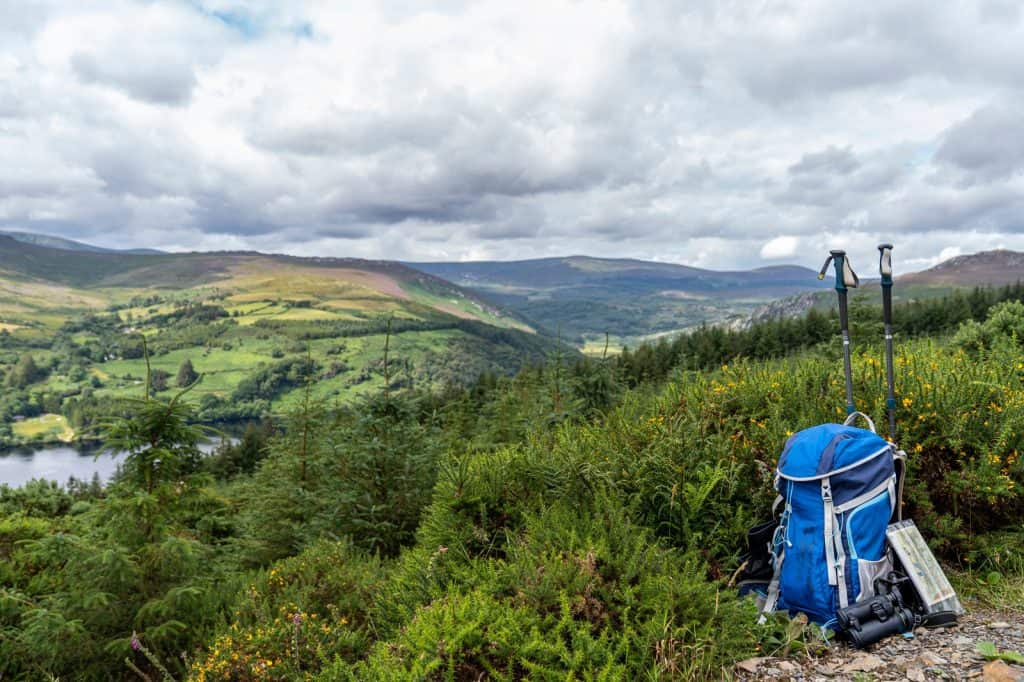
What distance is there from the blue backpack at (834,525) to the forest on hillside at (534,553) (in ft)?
0.90

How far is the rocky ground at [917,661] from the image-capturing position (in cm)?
321

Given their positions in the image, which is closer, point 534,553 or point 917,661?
point 917,661

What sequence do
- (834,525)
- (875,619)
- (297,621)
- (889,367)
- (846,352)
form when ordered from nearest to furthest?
(875,619) → (834,525) → (297,621) → (889,367) → (846,352)

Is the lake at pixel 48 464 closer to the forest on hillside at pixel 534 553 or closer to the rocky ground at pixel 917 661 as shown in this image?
the forest on hillside at pixel 534 553

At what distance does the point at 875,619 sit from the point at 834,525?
2.08 ft

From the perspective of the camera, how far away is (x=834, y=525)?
12.7 ft

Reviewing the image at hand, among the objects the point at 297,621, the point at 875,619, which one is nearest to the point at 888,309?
the point at 875,619

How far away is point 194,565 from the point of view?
5750mm

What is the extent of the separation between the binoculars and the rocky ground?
0.07 m

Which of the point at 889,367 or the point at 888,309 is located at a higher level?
the point at 888,309

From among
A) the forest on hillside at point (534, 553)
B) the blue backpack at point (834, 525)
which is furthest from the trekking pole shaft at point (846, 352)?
the blue backpack at point (834, 525)

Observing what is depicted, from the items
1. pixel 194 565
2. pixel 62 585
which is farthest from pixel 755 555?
pixel 62 585

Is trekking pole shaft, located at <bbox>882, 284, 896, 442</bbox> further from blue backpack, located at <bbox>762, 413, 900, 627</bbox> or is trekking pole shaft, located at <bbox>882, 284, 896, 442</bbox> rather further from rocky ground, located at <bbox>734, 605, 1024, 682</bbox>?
rocky ground, located at <bbox>734, 605, 1024, 682</bbox>

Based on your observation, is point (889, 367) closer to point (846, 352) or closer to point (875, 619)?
point (846, 352)
